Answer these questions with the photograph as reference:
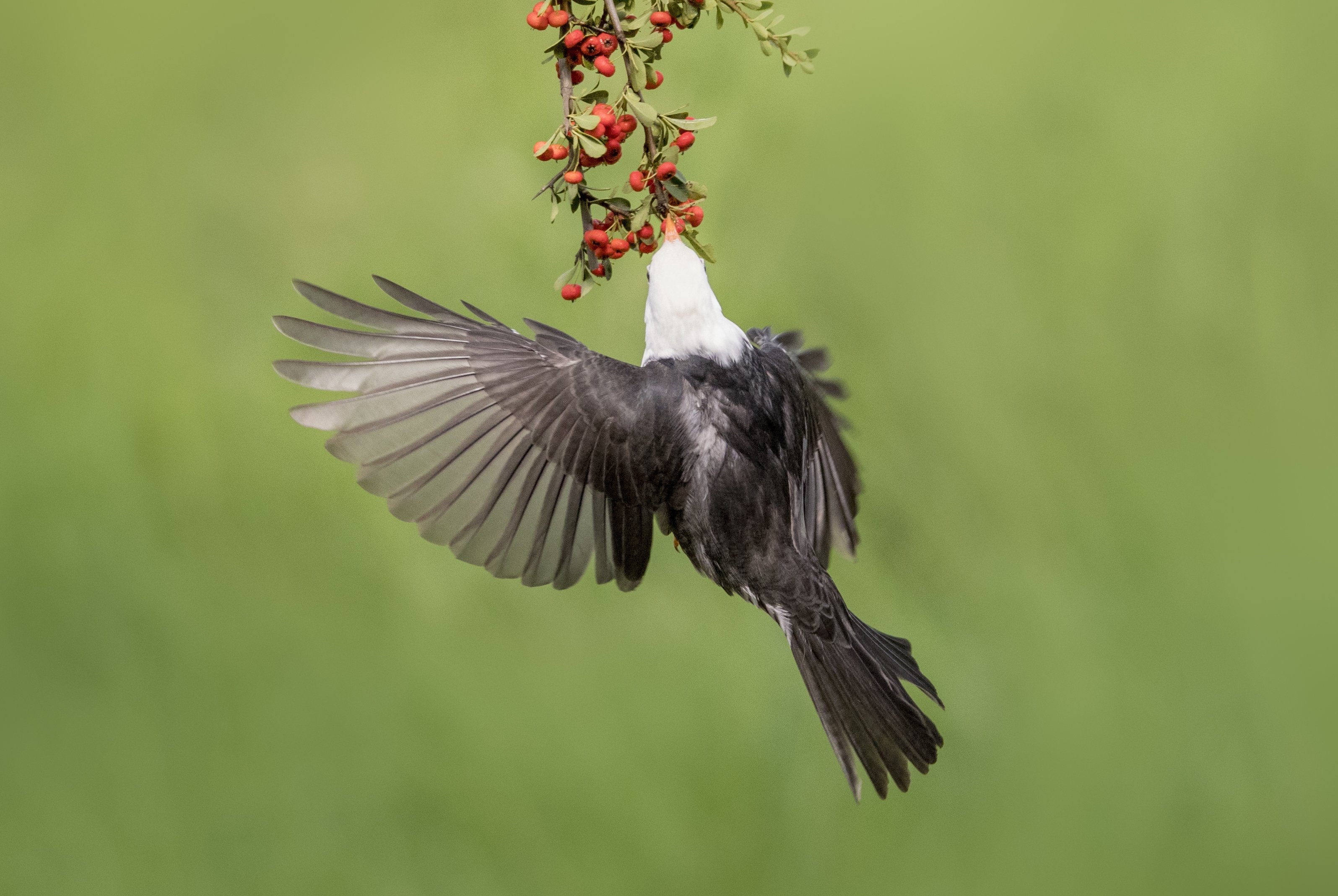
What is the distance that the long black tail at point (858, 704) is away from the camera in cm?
132

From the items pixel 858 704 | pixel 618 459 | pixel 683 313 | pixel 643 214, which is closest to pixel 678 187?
pixel 643 214

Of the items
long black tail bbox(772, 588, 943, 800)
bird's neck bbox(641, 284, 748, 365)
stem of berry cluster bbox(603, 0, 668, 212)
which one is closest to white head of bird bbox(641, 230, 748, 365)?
bird's neck bbox(641, 284, 748, 365)

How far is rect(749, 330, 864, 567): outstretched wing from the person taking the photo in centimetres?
168

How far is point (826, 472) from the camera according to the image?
1.71m

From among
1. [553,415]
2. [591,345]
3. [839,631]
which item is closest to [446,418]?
[553,415]

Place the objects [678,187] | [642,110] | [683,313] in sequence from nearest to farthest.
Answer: [642,110] < [678,187] < [683,313]

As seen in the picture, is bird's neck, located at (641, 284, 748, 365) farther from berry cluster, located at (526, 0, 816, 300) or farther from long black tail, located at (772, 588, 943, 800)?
long black tail, located at (772, 588, 943, 800)

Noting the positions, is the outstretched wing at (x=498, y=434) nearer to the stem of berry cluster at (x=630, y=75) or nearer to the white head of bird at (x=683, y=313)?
the white head of bird at (x=683, y=313)

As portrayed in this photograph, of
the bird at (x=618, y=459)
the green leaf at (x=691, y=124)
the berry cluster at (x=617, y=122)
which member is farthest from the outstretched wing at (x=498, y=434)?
the green leaf at (x=691, y=124)

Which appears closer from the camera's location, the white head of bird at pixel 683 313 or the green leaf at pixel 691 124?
the green leaf at pixel 691 124

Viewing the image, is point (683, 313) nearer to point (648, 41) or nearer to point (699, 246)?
point (699, 246)

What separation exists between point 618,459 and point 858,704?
16.5 inches

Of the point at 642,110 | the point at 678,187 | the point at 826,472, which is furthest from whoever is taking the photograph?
the point at 826,472

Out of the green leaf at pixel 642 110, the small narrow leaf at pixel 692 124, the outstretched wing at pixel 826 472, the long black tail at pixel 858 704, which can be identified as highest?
the outstretched wing at pixel 826 472
